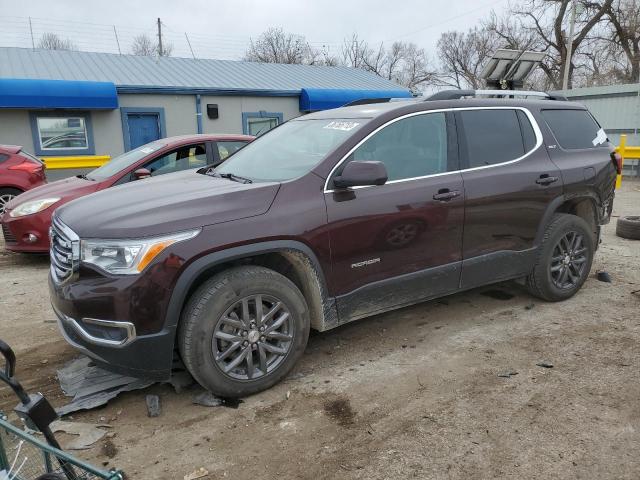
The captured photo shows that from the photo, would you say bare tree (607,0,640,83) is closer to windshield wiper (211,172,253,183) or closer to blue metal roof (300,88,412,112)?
blue metal roof (300,88,412,112)

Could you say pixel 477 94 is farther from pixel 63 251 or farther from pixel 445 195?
pixel 63 251

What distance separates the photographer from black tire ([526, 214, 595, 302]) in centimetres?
449

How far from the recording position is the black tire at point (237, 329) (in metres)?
2.96

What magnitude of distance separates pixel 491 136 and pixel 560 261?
1.39 meters

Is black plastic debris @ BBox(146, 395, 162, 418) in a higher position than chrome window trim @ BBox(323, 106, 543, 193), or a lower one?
lower

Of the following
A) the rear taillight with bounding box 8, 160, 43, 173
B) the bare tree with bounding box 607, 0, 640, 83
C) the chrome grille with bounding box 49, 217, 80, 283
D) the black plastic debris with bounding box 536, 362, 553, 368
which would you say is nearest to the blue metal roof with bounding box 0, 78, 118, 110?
the rear taillight with bounding box 8, 160, 43, 173

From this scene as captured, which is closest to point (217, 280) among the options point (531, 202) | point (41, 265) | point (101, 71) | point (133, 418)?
point (133, 418)

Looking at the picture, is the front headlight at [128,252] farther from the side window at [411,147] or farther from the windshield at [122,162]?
the windshield at [122,162]

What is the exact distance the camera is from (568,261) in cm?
470

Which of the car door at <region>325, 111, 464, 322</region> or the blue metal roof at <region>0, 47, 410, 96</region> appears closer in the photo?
the car door at <region>325, 111, 464, 322</region>

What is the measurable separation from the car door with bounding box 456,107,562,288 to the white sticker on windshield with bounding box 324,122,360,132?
92cm

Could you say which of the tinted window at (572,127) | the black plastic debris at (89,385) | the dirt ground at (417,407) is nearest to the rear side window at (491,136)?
the tinted window at (572,127)

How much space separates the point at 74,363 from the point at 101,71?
1468cm

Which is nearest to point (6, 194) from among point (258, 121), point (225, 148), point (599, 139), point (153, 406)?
point (225, 148)
